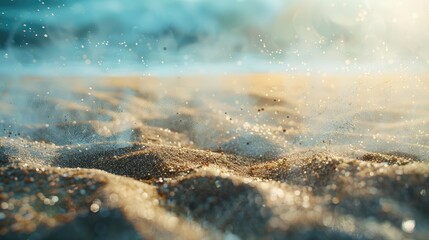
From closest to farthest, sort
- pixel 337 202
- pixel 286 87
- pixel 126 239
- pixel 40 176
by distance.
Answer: pixel 126 239 < pixel 337 202 < pixel 40 176 < pixel 286 87

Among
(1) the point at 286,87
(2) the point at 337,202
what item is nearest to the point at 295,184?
(2) the point at 337,202

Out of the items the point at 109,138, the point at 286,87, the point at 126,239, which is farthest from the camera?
the point at 286,87

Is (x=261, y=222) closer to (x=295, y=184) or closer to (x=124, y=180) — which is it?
(x=295, y=184)

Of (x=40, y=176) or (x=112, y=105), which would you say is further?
(x=112, y=105)

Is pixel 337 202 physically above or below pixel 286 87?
below

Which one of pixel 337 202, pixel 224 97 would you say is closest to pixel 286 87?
pixel 224 97

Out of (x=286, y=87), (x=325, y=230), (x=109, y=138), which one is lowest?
(x=109, y=138)
